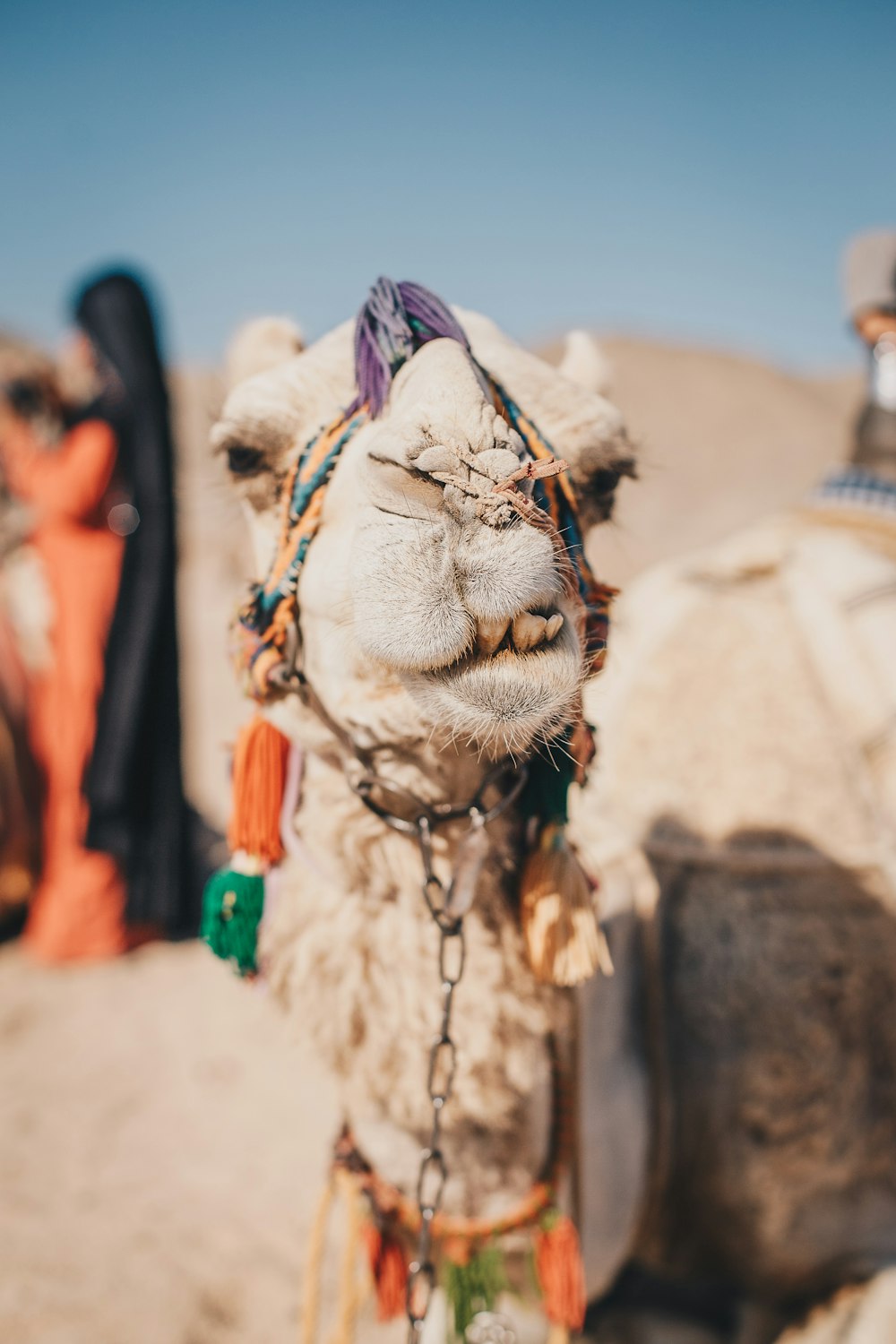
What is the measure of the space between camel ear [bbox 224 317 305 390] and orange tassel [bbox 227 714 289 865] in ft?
2.17

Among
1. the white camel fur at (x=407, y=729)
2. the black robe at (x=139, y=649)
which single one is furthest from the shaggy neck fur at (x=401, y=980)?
the black robe at (x=139, y=649)

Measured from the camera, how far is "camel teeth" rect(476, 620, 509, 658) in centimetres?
100

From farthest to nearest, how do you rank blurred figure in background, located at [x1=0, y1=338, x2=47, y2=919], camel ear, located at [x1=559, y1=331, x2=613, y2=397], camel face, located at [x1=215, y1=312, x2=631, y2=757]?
blurred figure in background, located at [x1=0, y1=338, x2=47, y2=919], camel ear, located at [x1=559, y1=331, x2=613, y2=397], camel face, located at [x1=215, y1=312, x2=631, y2=757]

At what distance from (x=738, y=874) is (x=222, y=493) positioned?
1.41 meters

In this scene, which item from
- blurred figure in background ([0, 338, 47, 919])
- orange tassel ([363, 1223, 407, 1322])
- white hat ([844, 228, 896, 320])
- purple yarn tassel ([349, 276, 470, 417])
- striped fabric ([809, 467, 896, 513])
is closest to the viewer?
purple yarn tassel ([349, 276, 470, 417])

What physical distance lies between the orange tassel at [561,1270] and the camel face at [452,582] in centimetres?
88

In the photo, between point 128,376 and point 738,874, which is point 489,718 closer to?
point 738,874

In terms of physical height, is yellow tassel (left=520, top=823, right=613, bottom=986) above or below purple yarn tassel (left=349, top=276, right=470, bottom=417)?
A: below

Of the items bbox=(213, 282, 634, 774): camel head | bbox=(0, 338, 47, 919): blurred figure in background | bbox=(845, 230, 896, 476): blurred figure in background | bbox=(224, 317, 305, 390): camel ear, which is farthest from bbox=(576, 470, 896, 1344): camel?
bbox=(0, 338, 47, 919): blurred figure in background

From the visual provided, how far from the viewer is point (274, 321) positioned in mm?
1644

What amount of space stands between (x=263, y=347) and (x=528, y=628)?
3.04 feet

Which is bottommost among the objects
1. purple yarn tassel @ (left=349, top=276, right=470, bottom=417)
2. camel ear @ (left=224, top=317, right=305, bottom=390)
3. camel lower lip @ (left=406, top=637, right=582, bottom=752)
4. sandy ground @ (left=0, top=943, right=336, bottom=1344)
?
sandy ground @ (left=0, top=943, right=336, bottom=1344)

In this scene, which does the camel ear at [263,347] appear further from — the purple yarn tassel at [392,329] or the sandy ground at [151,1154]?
the sandy ground at [151,1154]

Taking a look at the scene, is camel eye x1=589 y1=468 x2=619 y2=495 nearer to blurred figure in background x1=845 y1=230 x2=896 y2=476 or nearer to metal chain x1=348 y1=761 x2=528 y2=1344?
metal chain x1=348 y1=761 x2=528 y2=1344
